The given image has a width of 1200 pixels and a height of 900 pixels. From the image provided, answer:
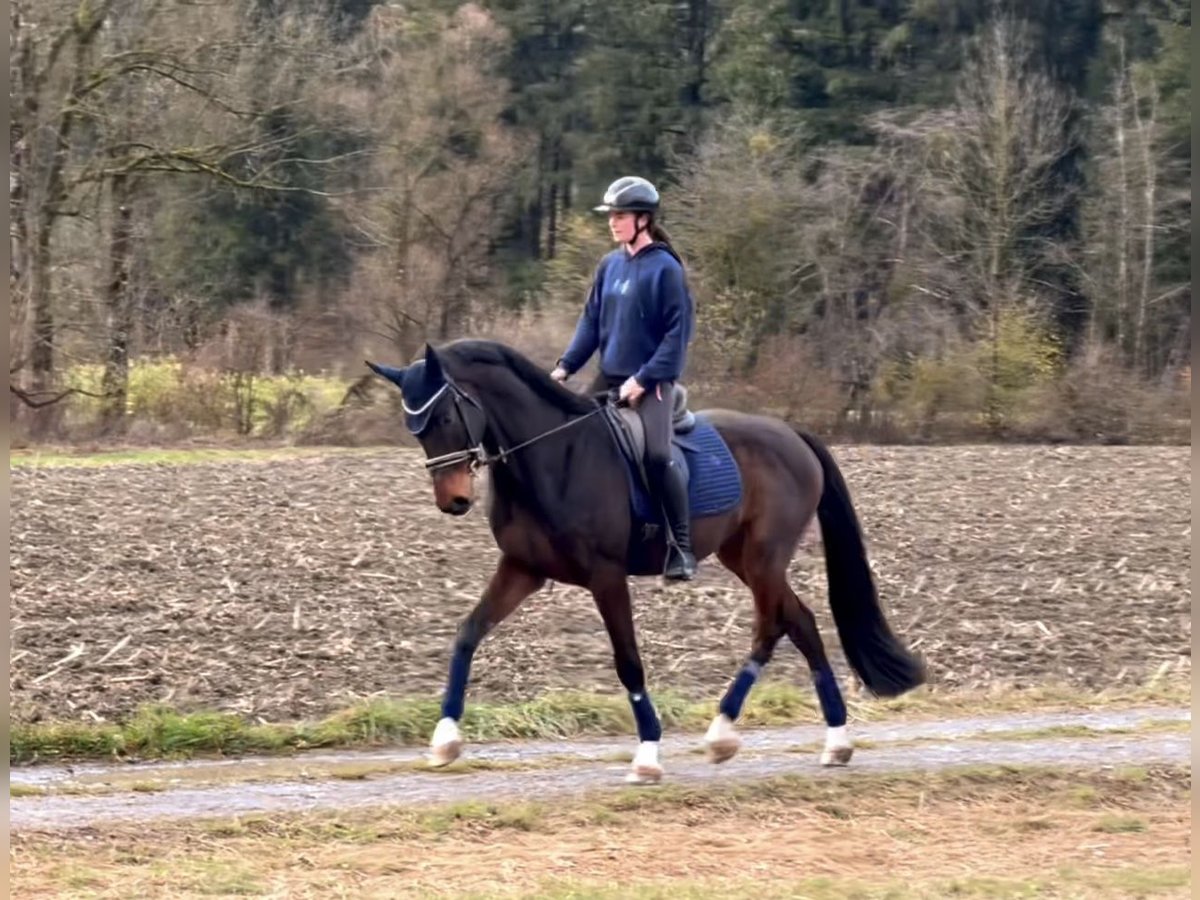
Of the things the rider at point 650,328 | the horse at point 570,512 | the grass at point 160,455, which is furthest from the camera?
the grass at point 160,455

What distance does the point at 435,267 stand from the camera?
1486 inches

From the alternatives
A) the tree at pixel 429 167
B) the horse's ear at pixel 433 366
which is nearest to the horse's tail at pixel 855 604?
the horse's ear at pixel 433 366

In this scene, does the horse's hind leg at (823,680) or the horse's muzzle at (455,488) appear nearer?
the horse's muzzle at (455,488)

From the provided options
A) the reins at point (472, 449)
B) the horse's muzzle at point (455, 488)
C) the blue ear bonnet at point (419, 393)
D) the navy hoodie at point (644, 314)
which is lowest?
the horse's muzzle at point (455, 488)

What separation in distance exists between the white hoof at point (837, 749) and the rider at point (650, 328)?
1.22 m

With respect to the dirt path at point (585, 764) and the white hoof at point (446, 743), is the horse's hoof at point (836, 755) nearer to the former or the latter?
the dirt path at point (585, 764)

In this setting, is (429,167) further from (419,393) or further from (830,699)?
(419,393)

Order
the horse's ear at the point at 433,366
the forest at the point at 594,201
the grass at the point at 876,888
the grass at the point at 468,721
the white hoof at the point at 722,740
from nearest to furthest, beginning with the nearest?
the grass at the point at 876,888
the horse's ear at the point at 433,366
the white hoof at the point at 722,740
the grass at the point at 468,721
the forest at the point at 594,201

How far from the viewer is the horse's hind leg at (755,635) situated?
912 centimetres

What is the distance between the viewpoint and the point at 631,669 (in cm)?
892

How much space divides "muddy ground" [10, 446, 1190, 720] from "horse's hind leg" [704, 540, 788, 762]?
2151 mm

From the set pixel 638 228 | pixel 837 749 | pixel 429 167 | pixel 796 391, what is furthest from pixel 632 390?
pixel 429 167

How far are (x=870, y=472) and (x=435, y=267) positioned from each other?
15.2 meters

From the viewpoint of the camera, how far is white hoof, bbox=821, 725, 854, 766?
9.34m
